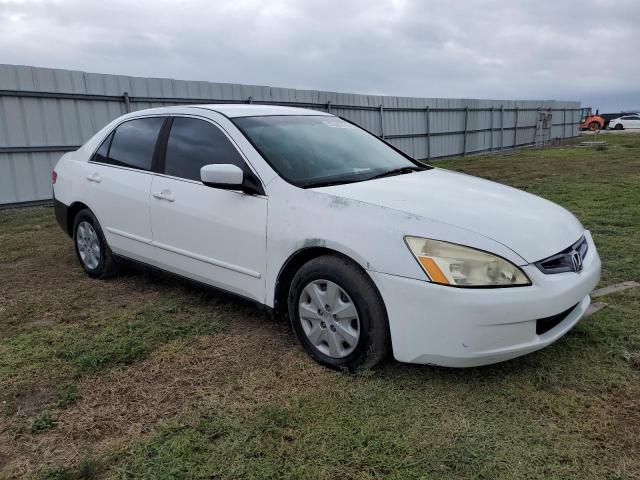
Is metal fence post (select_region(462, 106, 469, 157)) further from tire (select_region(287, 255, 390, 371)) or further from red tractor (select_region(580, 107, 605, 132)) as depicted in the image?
red tractor (select_region(580, 107, 605, 132))

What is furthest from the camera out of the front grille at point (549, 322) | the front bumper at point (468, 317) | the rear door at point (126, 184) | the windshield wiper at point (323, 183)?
the rear door at point (126, 184)

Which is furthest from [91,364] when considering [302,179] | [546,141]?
[546,141]

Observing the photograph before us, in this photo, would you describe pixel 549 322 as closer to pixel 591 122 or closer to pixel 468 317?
pixel 468 317

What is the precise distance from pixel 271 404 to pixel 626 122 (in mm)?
50384

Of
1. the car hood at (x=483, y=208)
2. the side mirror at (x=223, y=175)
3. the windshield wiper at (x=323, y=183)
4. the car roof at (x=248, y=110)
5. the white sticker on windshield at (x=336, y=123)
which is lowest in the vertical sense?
the car hood at (x=483, y=208)

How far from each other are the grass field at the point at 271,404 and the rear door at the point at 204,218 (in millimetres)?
412

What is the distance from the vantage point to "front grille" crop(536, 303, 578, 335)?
259 centimetres

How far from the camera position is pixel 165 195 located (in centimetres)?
373

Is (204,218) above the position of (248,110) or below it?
below

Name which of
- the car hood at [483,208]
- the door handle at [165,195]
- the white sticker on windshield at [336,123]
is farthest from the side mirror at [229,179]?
the white sticker on windshield at [336,123]

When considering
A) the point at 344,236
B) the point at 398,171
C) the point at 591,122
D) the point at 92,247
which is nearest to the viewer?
the point at 344,236

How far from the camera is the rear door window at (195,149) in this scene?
136 inches

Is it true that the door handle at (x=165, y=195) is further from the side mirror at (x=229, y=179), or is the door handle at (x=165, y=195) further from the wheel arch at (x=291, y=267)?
the wheel arch at (x=291, y=267)

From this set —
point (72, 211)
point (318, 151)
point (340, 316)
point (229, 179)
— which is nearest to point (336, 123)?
point (318, 151)
